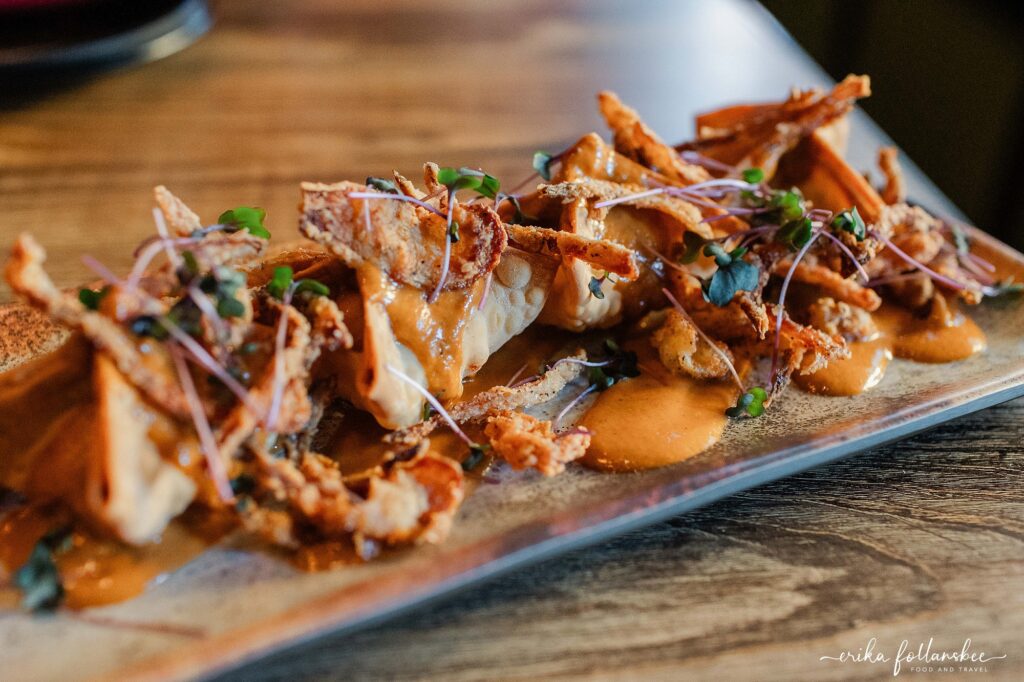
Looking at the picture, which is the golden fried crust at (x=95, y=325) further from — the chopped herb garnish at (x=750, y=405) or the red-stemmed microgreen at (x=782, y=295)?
the red-stemmed microgreen at (x=782, y=295)

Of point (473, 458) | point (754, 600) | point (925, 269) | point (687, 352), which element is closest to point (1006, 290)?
point (925, 269)

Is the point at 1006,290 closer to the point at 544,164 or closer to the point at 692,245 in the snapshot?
the point at 692,245

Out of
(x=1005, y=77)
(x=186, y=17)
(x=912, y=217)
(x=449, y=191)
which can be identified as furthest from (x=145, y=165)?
(x=1005, y=77)

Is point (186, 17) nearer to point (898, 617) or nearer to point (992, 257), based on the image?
point (992, 257)

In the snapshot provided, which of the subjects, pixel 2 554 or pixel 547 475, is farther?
pixel 547 475

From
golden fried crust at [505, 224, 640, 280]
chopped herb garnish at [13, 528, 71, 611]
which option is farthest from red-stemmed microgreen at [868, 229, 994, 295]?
chopped herb garnish at [13, 528, 71, 611]

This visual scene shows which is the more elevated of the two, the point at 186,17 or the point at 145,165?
the point at 186,17

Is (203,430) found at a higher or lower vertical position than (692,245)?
lower
